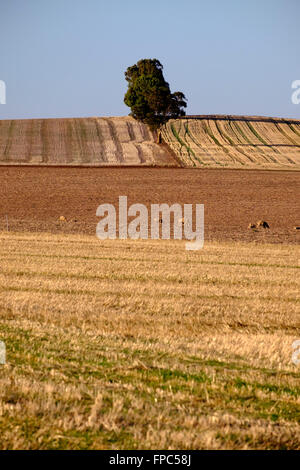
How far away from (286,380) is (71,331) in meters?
3.74

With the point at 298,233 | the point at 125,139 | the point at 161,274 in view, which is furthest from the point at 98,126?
the point at 161,274

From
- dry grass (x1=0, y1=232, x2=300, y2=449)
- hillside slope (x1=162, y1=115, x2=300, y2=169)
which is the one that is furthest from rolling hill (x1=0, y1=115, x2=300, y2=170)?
dry grass (x1=0, y1=232, x2=300, y2=449)

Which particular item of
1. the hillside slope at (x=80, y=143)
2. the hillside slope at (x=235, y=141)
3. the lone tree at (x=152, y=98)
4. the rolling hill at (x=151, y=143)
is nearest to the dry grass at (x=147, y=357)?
the rolling hill at (x=151, y=143)

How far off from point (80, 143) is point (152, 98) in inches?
574

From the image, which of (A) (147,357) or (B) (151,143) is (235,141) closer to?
(B) (151,143)

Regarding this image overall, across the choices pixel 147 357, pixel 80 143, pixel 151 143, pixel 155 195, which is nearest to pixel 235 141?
pixel 151 143

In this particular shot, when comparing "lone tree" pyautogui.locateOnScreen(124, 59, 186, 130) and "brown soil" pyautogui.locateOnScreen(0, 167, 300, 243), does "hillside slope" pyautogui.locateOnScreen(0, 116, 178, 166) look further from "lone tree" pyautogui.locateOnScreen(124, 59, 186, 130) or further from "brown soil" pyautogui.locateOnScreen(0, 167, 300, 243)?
"brown soil" pyautogui.locateOnScreen(0, 167, 300, 243)

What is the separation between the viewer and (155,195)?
45.6m

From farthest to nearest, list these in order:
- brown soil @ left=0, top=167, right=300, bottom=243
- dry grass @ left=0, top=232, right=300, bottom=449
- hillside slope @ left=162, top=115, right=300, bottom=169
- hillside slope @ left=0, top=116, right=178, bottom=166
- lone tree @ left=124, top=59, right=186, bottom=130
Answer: lone tree @ left=124, top=59, right=186, bottom=130
hillside slope @ left=162, top=115, right=300, bottom=169
hillside slope @ left=0, top=116, right=178, bottom=166
brown soil @ left=0, top=167, right=300, bottom=243
dry grass @ left=0, top=232, right=300, bottom=449

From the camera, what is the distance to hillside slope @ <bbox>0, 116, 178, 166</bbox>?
70188mm

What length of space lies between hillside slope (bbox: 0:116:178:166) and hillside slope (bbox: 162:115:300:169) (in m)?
3.25

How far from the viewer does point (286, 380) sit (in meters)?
7.75

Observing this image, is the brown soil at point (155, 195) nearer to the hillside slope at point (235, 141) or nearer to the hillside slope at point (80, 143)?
the hillside slope at point (80, 143)
